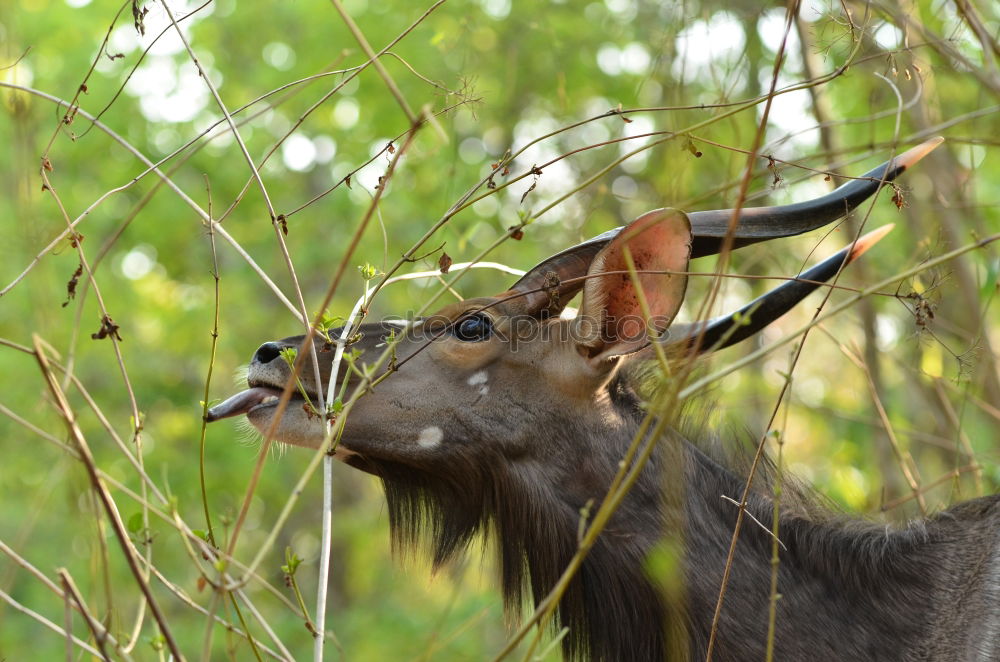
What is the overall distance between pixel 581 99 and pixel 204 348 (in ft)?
16.4

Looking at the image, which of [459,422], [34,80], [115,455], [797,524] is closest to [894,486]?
[797,524]

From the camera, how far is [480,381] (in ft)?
→ 14.8

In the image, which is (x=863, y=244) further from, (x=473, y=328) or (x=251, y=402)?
(x=251, y=402)

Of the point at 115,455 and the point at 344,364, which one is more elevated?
the point at 115,455

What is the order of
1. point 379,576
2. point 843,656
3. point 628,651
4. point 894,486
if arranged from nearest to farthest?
point 843,656 → point 628,651 → point 894,486 → point 379,576

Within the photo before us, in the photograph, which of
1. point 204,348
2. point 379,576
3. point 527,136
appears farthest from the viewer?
point 379,576

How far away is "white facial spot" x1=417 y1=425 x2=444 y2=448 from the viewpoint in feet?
14.5

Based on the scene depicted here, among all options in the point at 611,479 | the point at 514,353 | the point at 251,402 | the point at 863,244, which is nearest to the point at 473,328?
the point at 514,353

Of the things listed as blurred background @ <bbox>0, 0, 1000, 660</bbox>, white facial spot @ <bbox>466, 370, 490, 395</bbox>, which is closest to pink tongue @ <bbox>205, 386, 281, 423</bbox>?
white facial spot @ <bbox>466, 370, 490, 395</bbox>

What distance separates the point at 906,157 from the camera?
3996 millimetres

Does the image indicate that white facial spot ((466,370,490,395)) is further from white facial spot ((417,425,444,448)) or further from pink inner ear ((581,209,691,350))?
pink inner ear ((581,209,691,350))

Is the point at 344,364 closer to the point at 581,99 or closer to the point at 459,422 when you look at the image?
the point at 459,422

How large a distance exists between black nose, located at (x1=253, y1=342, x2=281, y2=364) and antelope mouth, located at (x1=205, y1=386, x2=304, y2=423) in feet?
0.40

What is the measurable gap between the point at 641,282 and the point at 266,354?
1.54m
